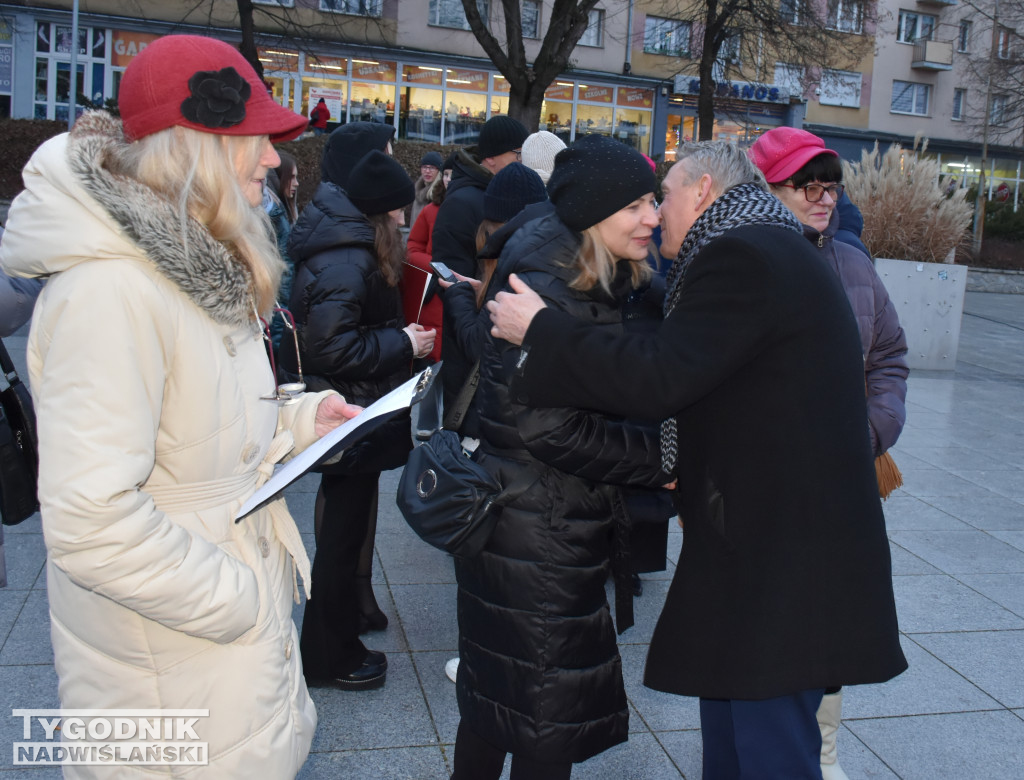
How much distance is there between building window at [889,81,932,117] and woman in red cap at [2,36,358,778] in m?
41.1

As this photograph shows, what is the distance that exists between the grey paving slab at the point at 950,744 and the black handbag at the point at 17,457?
2868mm

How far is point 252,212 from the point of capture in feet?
6.29

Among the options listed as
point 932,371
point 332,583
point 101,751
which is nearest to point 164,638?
point 101,751

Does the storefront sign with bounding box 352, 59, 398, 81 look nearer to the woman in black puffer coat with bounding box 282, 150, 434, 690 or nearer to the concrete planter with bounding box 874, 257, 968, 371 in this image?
the concrete planter with bounding box 874, 257, 968, 371

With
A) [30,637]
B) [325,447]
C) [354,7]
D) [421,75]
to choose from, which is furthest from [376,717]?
[421,75]

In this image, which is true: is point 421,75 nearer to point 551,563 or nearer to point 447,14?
point 447,14

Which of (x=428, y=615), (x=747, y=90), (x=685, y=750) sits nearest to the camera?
(x=685, y=750)

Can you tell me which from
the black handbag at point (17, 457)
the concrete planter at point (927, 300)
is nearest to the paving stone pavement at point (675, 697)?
the black handbag at point (17, 457)

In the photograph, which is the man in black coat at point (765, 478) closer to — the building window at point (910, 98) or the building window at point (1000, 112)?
the building window at point (1000, 112)

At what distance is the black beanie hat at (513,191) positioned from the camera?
14.4ft

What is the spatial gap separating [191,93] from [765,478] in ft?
4.68

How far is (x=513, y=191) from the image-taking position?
439cm

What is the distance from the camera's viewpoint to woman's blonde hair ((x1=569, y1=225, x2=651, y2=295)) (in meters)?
2.54

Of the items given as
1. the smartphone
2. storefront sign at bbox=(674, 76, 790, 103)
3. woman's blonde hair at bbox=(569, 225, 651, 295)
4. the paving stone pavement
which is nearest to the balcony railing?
storefront sign at bbox=(674, 76, 790, 103)
